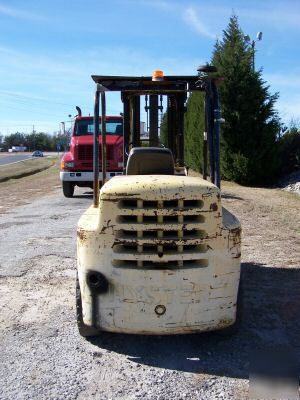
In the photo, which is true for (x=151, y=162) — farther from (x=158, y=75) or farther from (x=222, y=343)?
(x=222, y=343)

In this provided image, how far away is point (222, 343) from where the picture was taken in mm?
4402

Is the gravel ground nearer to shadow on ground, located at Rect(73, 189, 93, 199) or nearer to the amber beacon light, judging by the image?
the amber beacon light

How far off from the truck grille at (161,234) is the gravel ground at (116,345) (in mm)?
796

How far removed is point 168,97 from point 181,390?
12.8ft

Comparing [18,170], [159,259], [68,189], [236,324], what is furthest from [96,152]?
[18,170]

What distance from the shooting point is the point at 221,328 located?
13.6 feet

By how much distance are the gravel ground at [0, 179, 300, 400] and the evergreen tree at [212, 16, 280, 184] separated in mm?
12102

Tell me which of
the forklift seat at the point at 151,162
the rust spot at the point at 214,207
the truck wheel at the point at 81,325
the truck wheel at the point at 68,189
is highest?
the forklift seat at the point at 151,162

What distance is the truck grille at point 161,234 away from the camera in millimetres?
3928

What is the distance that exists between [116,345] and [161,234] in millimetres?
1141

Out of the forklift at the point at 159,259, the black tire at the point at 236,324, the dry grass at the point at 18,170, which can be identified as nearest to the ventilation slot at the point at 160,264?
the forklift at the point at 159,259

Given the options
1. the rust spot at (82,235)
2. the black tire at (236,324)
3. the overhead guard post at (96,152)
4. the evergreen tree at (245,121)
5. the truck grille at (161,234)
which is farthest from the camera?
the evergreen tree at (245,121)

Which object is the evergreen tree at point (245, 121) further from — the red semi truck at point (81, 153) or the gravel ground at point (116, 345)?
the gravel ground at point (116, 345)

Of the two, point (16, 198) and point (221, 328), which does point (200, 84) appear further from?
point (16, 198)
